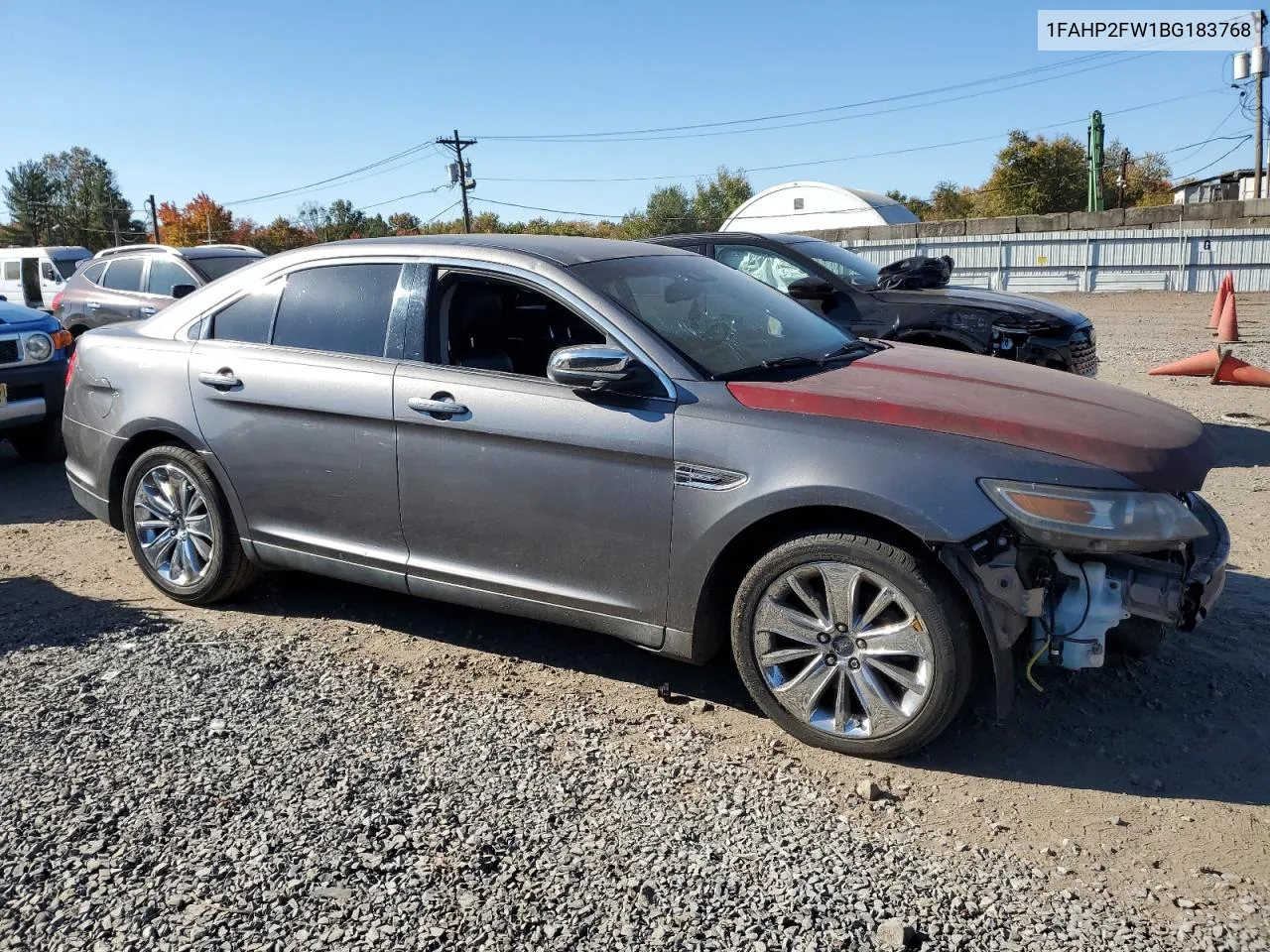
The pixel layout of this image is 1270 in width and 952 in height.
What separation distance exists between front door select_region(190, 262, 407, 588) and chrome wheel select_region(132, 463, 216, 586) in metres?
0.31

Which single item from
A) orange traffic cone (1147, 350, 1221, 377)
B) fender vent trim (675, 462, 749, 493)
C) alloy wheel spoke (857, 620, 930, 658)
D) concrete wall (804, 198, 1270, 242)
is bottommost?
alloy wheel spoke (857, 620, 930, 658)

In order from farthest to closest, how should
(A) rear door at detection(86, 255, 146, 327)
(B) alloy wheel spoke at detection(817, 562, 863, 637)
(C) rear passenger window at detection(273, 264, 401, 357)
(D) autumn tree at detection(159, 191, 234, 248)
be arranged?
(D) autumn tree at detection(159, 191, 234, 248)
(A) rear door at detection(86, 255, 146, 327)
(C) rear passenger window at detection(273, 264, 401, 357)
(B) alloy wheel spoke at detection(817, 562, 863, 637)

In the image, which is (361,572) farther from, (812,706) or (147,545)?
(812,706)

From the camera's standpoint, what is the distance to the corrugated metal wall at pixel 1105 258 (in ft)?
83.3

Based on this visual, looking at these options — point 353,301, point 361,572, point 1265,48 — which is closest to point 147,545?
point 361,572

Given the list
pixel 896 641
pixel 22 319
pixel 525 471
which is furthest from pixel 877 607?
pixel 22 319

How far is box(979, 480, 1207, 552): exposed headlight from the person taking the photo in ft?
10.4

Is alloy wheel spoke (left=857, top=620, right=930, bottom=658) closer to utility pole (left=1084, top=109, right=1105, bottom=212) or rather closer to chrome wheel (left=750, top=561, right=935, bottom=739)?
→ chrome wheel (left=750, top=561, right=935, bottom=739)

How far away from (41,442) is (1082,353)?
8528mm

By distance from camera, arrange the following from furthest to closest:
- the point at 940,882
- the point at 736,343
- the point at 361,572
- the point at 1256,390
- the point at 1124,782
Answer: the point at 1256,390
the point at 361,572
the point at 736,343
the point at 1124,782
the point at 940,882

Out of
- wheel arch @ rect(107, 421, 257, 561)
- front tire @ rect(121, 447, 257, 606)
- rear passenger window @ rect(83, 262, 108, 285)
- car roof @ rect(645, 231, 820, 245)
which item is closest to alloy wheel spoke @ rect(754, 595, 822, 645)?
wheel arch @ rect(107, 421, 257, 561)

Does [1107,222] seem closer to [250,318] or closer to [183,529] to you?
[250,318]

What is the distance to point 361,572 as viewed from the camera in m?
4.47

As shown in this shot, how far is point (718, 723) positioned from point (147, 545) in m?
3.06
